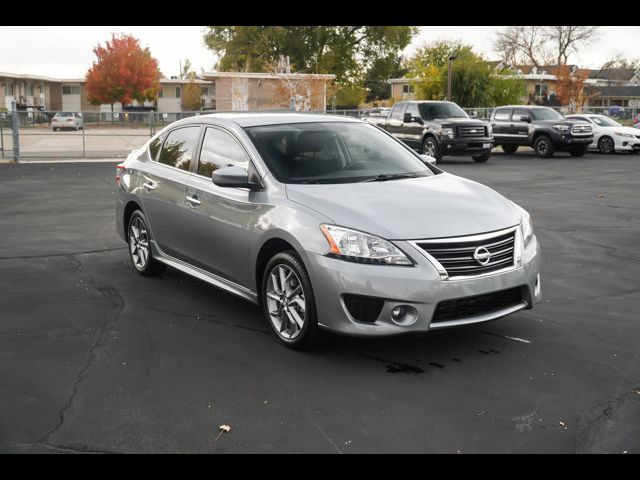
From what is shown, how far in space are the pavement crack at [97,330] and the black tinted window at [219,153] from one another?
1.42 m

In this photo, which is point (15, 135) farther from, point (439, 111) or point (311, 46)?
point (311, 46)

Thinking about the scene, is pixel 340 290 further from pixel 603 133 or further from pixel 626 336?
pixel 603 133

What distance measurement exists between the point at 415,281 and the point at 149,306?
2824 millimetres

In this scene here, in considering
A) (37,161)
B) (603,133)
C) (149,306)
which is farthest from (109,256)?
(603,133)

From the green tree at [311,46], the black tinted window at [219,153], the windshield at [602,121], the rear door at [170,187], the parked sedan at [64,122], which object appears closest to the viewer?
the black tinted window at [219,153]

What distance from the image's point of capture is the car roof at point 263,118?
6.62m

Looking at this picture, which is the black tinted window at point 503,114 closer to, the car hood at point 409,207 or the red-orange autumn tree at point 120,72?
the car hood at point 409,207

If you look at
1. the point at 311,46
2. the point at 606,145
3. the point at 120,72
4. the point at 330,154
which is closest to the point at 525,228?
the point at 330,154

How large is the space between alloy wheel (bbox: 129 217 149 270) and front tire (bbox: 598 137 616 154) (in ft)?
82.3

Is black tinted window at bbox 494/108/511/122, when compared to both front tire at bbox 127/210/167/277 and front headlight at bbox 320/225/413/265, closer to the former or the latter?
front tire at bbox 127/210/167/277

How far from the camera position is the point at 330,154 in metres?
6.38

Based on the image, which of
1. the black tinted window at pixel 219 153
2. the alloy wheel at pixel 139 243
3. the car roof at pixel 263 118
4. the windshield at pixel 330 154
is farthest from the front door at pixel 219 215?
the alloy wheel at pixel 139 243

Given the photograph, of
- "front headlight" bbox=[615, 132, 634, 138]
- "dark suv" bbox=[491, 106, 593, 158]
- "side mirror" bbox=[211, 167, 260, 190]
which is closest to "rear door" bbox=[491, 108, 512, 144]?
"dark suv" bbox=[491, 106, 593, 158]

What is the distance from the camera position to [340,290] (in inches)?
201
